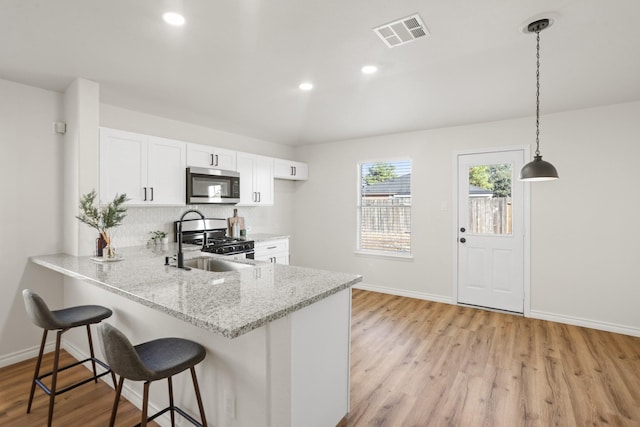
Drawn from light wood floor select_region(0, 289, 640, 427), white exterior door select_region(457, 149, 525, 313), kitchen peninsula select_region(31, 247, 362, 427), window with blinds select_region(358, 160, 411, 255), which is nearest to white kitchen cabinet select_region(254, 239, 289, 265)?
window with blinds select_region(358, 160, 411, 255)

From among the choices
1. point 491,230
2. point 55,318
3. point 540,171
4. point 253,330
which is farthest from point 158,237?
point 491,230

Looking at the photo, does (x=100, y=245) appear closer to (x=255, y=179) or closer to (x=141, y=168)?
(x=141, y=168)

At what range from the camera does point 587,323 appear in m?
3.66

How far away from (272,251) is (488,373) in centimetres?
306

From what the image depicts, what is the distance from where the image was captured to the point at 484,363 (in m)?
2.82

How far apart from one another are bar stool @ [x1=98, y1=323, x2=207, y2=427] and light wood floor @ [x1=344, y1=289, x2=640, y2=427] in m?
1.13

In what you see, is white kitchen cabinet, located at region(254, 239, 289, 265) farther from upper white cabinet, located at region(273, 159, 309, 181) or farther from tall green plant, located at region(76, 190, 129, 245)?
tall green plant, located at region(76, 190, 129, 245)

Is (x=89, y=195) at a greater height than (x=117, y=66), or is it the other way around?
(x=117, y=66)

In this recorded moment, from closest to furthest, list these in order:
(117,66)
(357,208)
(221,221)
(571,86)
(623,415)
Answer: (623,415) → (117,66) → (571,86) → (221,221) → (357,208)

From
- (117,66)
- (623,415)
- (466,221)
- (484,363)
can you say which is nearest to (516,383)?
(484,363)

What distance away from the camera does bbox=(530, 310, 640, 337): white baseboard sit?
11.3ft

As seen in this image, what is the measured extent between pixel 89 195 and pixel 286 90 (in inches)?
81.2

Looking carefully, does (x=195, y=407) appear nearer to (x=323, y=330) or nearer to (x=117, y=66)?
(x=323, y=330)

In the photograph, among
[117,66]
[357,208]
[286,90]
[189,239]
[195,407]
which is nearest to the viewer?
[195,407]
